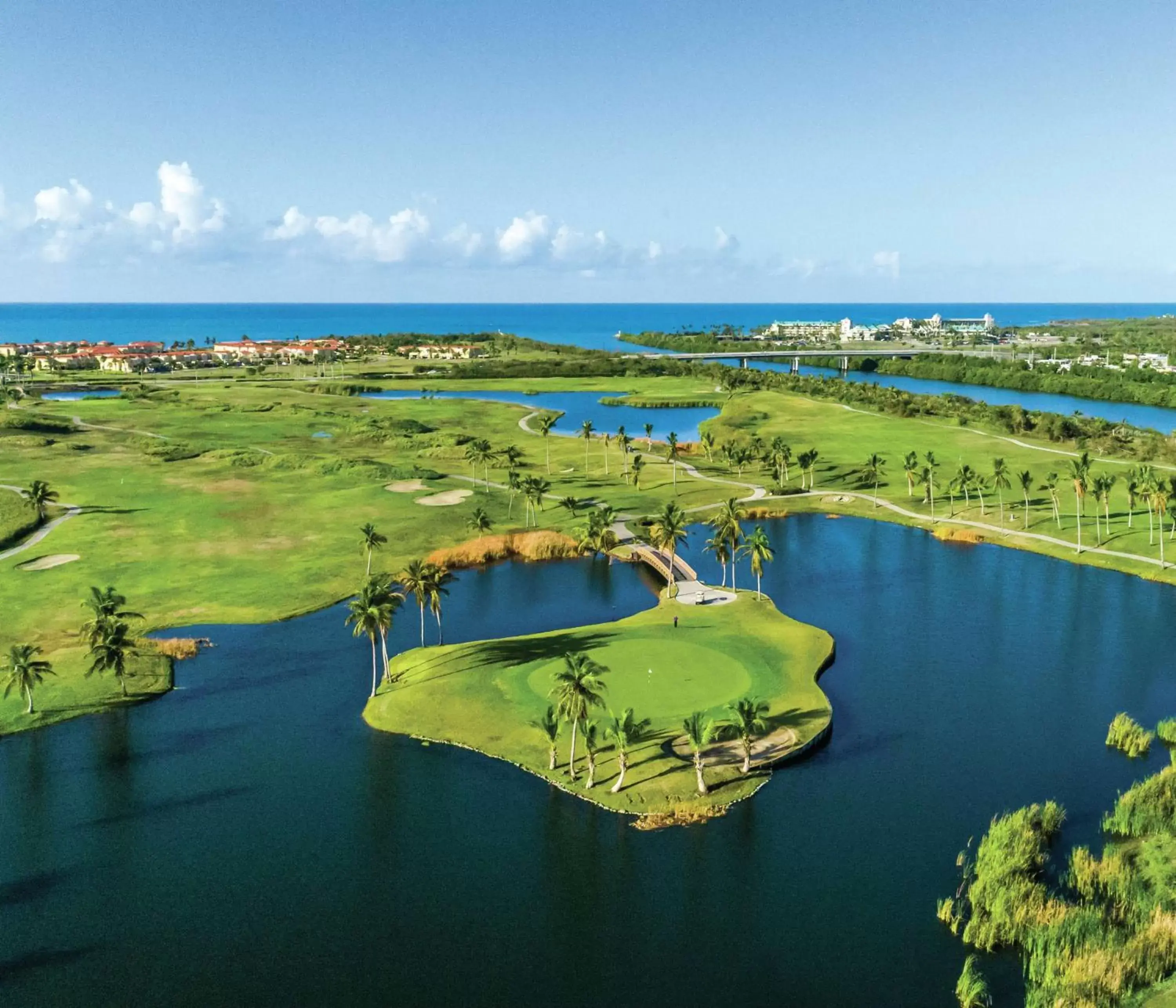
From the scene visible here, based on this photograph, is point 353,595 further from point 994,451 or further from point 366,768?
point 994,451

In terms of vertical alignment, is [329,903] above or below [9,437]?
below

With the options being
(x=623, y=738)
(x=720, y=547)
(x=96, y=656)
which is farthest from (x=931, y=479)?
(x=96, y=656)

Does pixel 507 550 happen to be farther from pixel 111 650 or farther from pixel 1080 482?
pixel 1080 482

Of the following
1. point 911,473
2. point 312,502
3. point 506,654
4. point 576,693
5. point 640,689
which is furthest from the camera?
point 911,473

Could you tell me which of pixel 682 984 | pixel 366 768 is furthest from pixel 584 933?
pixel 366 768

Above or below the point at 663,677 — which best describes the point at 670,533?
above

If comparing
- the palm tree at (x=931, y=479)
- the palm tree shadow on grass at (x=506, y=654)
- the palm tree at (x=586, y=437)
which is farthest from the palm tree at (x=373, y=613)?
the palm tree at (x=931, y=479)
